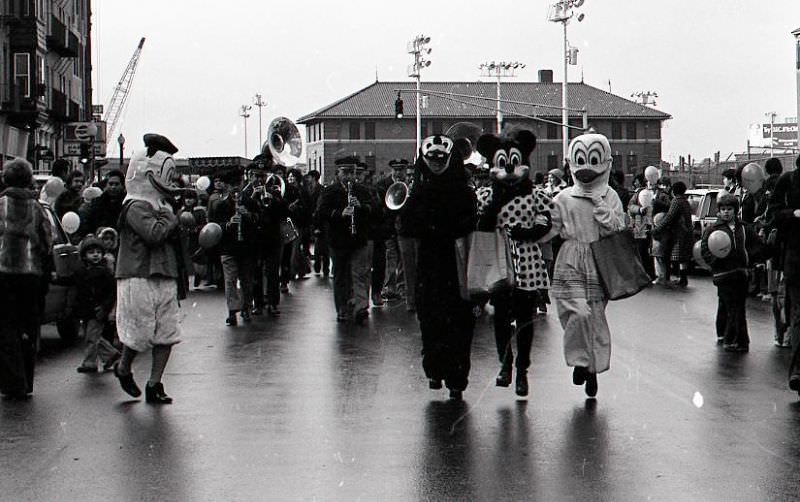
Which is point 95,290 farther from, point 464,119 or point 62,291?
point 464,119

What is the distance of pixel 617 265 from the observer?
9.98 meters

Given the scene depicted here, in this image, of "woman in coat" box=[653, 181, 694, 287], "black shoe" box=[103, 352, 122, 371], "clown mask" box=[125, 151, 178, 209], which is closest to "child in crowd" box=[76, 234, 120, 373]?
"black shoe" box=[103, 352, 122, 371]

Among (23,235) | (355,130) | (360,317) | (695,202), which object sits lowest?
(360,317)

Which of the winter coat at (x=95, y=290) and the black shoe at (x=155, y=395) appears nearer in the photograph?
the black shoe at (x=155, y=395)

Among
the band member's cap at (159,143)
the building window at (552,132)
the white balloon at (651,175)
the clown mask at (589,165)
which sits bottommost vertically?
the clown mask at (589,165)

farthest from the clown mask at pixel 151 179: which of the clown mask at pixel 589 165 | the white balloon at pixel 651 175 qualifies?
the white balloon at pixel 651 175

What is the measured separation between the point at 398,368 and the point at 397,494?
4996mm

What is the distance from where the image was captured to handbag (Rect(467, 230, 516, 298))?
386 inches

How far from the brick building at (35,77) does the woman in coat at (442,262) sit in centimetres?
3386

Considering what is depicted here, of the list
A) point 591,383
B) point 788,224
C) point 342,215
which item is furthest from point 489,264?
point 342,215

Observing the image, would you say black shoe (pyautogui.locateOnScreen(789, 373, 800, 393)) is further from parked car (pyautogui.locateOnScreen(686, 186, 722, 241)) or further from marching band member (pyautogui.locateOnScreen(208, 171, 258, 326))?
parked car (pyautogui.locateOnScreen(686, 186, 722, 241))

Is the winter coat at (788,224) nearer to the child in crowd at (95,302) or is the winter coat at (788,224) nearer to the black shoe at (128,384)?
the black shoe at (128,384)

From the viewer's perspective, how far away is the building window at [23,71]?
45938mm

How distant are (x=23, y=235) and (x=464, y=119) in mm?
102027
